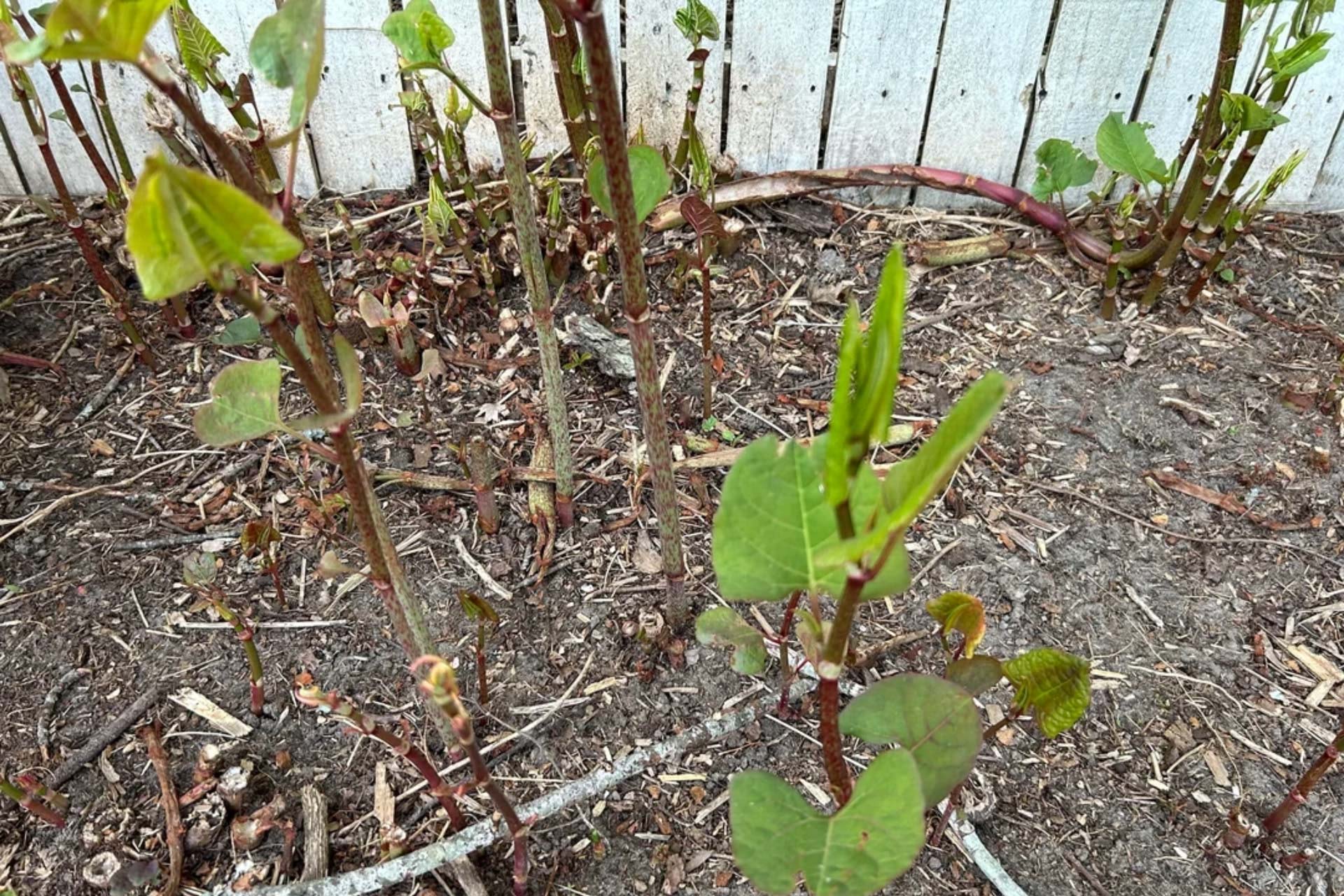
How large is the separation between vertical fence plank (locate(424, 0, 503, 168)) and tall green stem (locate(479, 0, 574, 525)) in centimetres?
70

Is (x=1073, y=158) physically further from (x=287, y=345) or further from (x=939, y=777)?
(x=287, y=345)

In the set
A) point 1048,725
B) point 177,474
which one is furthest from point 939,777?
point 177,474

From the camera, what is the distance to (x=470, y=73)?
1927mm

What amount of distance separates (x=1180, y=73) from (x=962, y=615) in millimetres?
1509

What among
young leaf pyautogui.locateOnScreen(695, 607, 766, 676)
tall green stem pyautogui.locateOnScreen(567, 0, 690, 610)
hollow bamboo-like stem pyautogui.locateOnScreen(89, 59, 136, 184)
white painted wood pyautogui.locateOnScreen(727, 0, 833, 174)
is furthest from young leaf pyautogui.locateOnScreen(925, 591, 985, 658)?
hollow bamboo-like stem pyautogui.locateOnScreen(89, 59, 136, 184)

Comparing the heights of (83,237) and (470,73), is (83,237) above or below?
below

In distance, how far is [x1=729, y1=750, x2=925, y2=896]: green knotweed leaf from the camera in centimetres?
66

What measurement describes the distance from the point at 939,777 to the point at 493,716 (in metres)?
0.62

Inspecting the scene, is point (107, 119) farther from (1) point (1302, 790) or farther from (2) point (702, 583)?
(1) point (1302, 790)

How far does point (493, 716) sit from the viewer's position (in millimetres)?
1211

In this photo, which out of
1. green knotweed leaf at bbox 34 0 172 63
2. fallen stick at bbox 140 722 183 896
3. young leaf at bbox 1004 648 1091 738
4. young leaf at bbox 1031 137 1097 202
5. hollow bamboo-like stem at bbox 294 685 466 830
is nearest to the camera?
green knotweed leaf at bbox 34 0 172 63

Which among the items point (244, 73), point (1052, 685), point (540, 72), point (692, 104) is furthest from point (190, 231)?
point (540, 72)

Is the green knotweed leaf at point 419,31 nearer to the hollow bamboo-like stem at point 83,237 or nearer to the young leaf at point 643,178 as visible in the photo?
the young leaf at point 643,178

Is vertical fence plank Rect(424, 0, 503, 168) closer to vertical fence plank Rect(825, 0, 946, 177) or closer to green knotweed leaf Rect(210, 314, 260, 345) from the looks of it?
green knotweed leaf Rect(210, 314, 260, 345)
